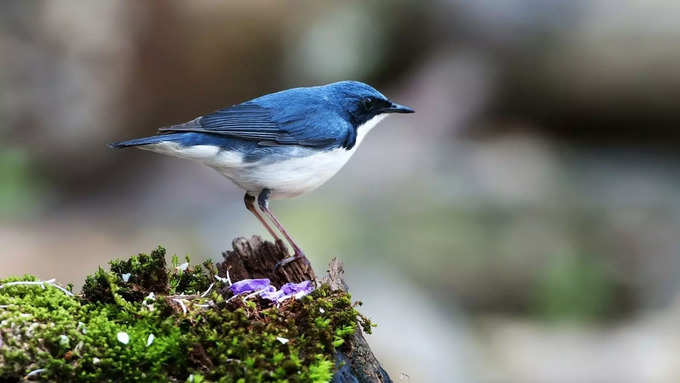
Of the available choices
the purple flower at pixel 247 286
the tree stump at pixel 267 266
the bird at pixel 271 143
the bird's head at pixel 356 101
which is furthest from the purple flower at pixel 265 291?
the bird's head at pixel 356 101

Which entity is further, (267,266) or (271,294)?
(267,266)

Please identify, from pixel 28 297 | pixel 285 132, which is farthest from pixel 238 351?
pixel 285 132

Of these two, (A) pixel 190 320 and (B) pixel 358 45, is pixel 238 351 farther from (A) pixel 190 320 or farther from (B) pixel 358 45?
(B) pixel 358 45

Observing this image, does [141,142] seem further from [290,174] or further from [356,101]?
[356,101]

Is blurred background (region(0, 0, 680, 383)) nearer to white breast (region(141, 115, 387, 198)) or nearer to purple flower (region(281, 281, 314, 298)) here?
white breast (region(141, 115, 387, 198))

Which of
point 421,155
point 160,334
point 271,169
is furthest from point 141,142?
point 421,155

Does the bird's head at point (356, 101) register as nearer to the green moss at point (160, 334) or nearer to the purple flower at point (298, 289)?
the purple flower at point (298, 289)
